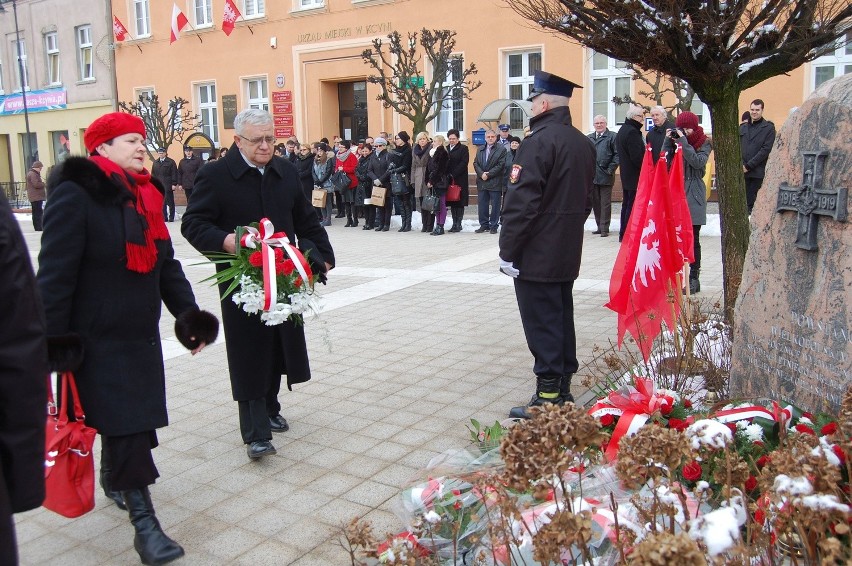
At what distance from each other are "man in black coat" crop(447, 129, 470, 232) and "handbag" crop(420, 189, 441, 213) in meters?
0.43

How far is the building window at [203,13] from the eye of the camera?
26812 millimetres

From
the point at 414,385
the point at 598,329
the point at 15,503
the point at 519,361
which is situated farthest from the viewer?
the point at 598,329

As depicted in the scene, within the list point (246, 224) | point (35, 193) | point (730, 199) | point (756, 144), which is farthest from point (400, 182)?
point (246, 224)

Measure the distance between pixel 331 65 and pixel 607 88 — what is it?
27.5 feet

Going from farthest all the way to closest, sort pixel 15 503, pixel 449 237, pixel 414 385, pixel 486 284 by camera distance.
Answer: pixel 449 237
pixel 486 284
pixel 414 385
pixel 15 503

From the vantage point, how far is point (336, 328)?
Answer: 778cm

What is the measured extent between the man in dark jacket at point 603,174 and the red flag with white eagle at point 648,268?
Answer: 25.0ft

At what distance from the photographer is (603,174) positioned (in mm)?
13523

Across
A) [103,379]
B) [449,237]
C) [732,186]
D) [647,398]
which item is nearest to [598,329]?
[732,186]

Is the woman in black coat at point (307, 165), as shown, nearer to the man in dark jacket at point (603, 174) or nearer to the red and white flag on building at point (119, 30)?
the man in dark jacket at point (603, 174)

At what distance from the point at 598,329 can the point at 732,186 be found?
1.82m

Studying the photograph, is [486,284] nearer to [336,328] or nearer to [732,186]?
[336,328]

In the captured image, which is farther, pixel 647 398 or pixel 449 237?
pixel 449 237

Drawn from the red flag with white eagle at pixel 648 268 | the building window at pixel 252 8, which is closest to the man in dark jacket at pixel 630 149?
the red flag with white eagle at pixel 648 268
